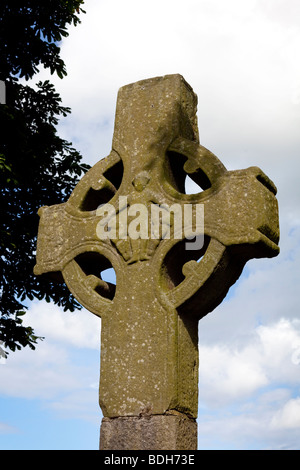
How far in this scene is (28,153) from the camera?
10.9 m

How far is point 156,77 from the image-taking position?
17.3 feet

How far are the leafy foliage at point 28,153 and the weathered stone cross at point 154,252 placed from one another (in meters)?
4.97

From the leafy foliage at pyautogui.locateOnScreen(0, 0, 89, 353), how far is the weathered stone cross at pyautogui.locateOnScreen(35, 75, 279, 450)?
497cm

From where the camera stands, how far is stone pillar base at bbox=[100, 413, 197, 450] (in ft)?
14.1

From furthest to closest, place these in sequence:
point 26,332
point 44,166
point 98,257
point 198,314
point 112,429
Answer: point 44,166 → point 26,332 → point 98,257 → point 198,314 → point 112,429

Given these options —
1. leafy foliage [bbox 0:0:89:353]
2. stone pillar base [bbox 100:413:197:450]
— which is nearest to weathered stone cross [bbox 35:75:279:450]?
stone pillar base [bbox 100:413:197:450]

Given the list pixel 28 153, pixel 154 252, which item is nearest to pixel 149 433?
pixel 154 252

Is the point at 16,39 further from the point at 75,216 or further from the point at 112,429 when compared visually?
the point at 112,429

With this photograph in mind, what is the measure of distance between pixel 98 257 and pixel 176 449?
174cm

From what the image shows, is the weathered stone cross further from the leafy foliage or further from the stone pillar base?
the leafy foliage

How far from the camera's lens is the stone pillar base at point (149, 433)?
429cm

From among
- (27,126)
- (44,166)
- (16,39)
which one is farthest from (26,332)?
(16,39)

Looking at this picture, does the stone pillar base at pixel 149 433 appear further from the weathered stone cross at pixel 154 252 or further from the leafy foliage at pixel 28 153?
the leafy foliage at pixel 28 153

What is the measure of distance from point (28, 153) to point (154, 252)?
6.66 meters
